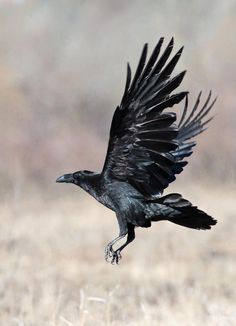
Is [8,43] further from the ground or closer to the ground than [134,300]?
further from the ground

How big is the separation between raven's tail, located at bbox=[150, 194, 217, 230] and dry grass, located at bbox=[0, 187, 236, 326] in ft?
3.43

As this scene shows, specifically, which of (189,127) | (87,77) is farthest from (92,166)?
(189,127)

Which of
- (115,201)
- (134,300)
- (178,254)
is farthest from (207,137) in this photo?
(115,201)

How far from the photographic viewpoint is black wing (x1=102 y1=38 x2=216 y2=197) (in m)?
3.61

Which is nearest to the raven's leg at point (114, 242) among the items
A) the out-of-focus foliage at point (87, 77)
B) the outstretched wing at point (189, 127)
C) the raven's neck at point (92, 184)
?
the raven's neck at point (92, 184)

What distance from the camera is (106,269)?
936 centimetres

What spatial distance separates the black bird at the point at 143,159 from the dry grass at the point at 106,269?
106 cm

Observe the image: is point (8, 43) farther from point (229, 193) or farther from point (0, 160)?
point (229, 193)

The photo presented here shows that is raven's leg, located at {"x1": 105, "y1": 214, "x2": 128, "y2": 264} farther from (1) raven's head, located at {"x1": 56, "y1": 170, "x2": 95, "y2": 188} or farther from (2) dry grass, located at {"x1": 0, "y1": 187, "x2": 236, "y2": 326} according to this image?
(2) dry grass, located at {"x1": 0, "y1": 187, "x2": 236, "y2": 326}

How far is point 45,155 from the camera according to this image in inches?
542

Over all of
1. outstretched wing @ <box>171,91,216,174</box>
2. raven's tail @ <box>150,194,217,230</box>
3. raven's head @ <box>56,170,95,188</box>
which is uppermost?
outstretched wing @ <box>171,91,216,174</box>

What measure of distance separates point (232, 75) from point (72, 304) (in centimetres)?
928

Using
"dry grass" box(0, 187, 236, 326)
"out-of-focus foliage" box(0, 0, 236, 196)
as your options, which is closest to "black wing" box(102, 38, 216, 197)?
"dry grass" box(0, 187, 236, 326)

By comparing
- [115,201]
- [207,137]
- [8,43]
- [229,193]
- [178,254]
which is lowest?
[115,201]
